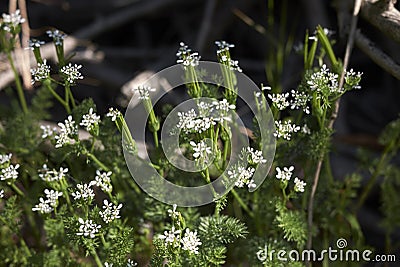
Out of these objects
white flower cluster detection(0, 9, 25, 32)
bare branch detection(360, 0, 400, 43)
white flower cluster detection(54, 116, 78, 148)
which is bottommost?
white flower cluster detection(54, 116, 78, 148)

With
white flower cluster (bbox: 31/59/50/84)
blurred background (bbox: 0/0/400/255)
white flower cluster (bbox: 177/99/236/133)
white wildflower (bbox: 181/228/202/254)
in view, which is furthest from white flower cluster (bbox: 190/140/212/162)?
blurred background (bbox: 0/0/400/255)

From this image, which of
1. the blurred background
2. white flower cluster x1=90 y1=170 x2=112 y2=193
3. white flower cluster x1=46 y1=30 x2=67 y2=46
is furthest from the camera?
the blurred background

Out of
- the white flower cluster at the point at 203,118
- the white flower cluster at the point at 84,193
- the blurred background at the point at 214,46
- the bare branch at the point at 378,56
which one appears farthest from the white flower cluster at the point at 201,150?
the blurred background at the point at 214,46

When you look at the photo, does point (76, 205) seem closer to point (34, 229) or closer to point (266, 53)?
point (34, 229)

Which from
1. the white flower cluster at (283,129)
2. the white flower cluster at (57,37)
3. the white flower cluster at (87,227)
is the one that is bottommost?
the white flower cluster at (87,227)

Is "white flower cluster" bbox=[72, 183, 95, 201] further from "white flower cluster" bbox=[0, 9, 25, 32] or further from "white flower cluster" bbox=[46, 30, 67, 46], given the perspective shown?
"white flower cluster" bbox=[0, 9, 25, 32]

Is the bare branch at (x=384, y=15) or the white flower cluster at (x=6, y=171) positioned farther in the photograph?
the bare branch at (x=384, y=15)

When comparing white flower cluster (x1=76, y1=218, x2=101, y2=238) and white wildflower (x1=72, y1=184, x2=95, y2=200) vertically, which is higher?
white wildflower (x1=72, y1=184, x2=95, y2=200)

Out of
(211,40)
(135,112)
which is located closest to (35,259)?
(135,112)

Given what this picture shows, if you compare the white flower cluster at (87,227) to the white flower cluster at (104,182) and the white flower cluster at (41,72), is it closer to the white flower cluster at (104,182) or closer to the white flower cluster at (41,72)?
the white flower cluster at (104,182)
